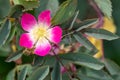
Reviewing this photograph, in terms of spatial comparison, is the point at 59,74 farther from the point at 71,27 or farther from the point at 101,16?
the point at 101,16

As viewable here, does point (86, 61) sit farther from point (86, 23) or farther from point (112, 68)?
point (112, 68)

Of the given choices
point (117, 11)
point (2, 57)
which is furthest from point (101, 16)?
point (2, 57)

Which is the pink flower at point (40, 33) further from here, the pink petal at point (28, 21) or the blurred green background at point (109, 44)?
the blurred green background at point (109, 44)

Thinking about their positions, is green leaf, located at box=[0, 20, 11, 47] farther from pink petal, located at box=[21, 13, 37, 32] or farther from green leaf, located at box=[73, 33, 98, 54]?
green leaf, located at box=[73, 33, 98, 54]

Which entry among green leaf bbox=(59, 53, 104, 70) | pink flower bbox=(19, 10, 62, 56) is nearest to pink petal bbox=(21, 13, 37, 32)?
pink flower bbox=(19, 10, 62, 56)

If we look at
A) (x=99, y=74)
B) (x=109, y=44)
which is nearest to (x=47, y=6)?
(x=99, y=74)

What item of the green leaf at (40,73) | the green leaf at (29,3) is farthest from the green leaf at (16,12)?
the green leaf at (40,73)
